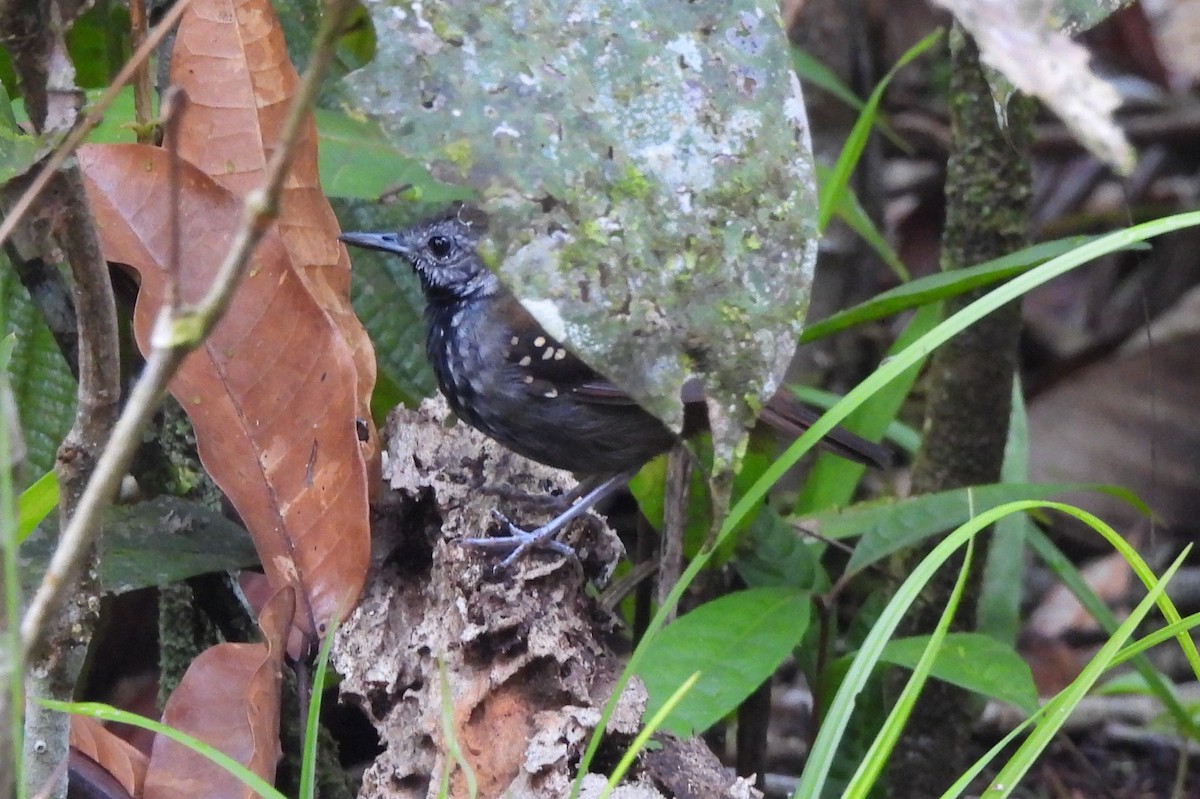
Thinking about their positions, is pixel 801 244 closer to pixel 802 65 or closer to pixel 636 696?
pixel 636 696

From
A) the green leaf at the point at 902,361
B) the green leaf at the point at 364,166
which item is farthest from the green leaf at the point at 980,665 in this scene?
the green leaf at the point at 364,166

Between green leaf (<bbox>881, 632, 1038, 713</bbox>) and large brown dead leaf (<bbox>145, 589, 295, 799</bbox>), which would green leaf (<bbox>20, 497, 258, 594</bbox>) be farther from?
green leaf (<bbox>881, 632, 1038, 713</bbox>)

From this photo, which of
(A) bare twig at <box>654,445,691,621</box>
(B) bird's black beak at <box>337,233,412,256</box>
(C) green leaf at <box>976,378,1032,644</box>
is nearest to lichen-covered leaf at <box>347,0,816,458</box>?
(A) bare twig at <box>654,445,691,621</box>

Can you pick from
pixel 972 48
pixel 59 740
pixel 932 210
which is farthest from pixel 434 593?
pixel 932 210

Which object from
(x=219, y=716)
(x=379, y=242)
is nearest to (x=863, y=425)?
(x=379, y=242)

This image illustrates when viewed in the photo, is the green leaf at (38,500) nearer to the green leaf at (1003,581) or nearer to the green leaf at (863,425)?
the green leaf at (863,425)
